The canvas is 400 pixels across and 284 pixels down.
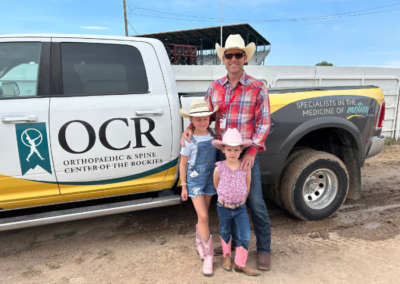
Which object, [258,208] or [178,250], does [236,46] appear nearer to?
[258,208]

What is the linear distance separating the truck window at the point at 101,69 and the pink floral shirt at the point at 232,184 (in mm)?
1066

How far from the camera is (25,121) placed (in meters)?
2.13

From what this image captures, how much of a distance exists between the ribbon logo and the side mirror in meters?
0.30

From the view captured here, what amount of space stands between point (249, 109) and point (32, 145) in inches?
68.4

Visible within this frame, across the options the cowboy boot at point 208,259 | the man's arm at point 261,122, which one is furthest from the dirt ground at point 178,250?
the man's arm at point 261,122

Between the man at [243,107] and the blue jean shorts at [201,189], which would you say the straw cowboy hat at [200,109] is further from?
the blue jean shorts at [201,189]

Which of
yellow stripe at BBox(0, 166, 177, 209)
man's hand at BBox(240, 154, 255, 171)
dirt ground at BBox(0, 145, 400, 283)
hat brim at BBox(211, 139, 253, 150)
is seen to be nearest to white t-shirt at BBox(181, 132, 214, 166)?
hat brim at BBox(211, 139, 253, 150)

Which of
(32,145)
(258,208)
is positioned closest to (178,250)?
(258,208)

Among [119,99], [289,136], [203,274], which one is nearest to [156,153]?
[119,99]

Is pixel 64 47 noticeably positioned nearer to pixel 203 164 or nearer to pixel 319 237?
pixel 203 164

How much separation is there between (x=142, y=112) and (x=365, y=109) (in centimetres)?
242

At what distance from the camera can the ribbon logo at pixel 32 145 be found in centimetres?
214

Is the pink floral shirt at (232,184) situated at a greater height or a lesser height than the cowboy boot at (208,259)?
greater

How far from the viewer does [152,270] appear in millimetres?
2318
